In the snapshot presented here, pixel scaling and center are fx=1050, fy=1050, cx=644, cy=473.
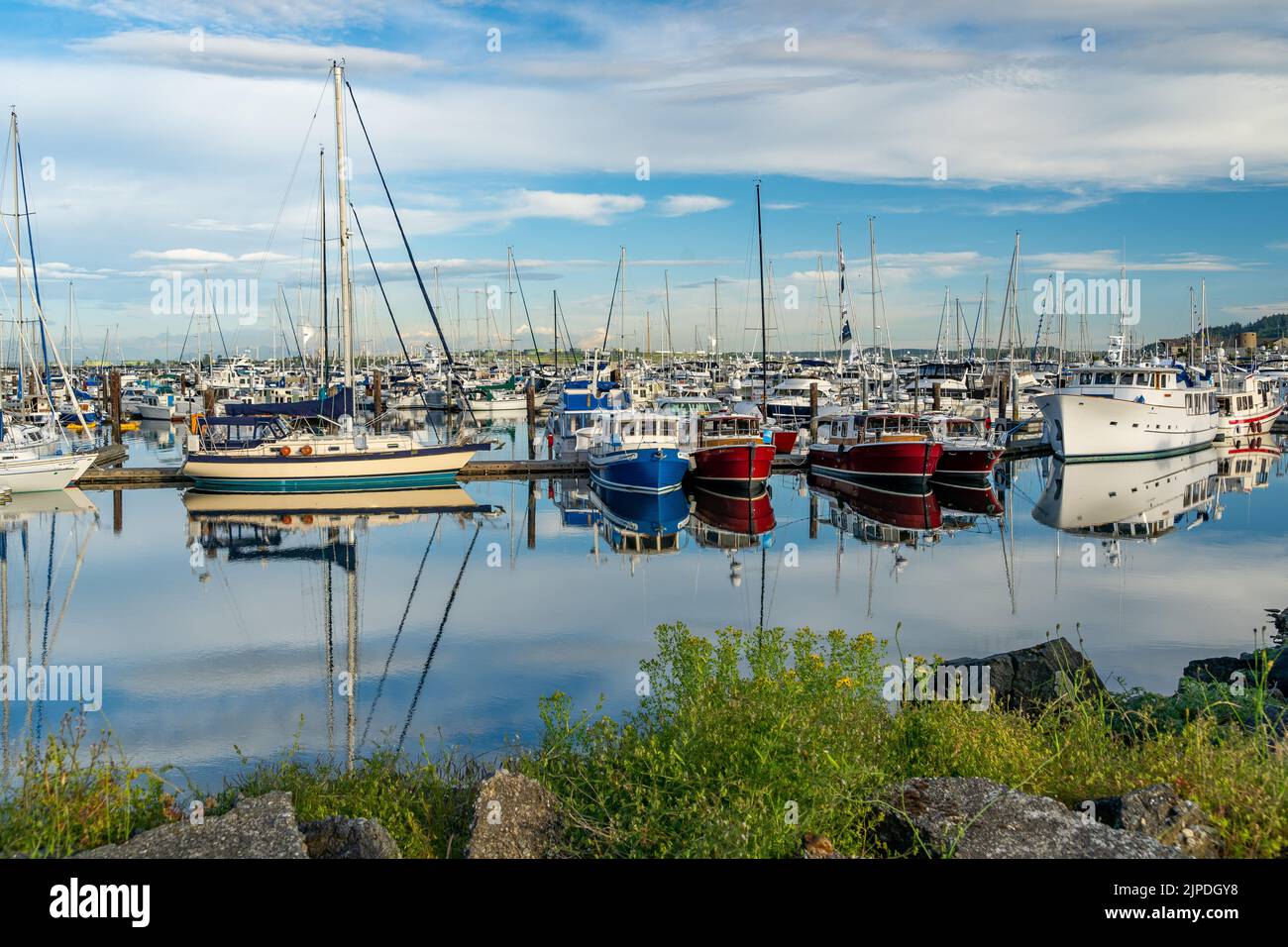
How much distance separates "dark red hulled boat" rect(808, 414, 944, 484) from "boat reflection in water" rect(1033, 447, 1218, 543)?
4330mm

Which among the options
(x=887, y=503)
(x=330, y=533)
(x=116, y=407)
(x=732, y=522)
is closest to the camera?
(x=330, y=533)

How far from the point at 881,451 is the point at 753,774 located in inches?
1277

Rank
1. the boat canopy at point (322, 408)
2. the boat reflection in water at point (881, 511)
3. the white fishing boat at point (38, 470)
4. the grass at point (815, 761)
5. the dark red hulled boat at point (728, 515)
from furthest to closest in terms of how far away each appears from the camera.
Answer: the boat canopy at point (322, 408) < the white fishing boat at point (38, 470) < the dark red hulled boat at point (728, 515) < the boat reflection in water at point (881, 511) < the grass at point (815, 761)

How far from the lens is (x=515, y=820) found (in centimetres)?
736

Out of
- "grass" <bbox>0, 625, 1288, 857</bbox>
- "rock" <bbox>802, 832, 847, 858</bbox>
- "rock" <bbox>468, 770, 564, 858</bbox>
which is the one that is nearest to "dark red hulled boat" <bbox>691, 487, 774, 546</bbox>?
"grass" <bbox>0, 625, 1288, 857</bbox>

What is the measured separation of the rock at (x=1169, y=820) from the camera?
253 inches

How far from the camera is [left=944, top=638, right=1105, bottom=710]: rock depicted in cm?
1226

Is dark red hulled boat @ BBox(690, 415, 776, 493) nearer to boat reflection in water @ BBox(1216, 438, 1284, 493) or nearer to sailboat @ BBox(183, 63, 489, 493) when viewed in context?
sailboat @ BBox(183, 63, 489, 493)

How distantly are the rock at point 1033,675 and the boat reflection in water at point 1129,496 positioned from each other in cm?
1742

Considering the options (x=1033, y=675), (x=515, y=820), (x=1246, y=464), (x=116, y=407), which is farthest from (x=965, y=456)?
(x=116, y=407)

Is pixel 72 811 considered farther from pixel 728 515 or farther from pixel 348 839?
pixel 728 515

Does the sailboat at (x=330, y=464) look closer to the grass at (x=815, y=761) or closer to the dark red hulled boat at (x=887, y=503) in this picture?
the dark red hulled boat at (x=887, y=503)

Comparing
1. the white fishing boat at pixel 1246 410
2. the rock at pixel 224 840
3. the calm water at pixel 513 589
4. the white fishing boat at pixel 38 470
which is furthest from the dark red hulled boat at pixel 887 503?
the white fishing boat at pixel 1246 410
